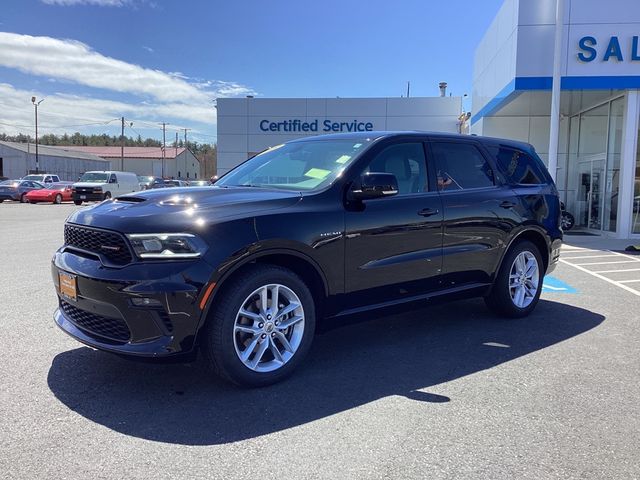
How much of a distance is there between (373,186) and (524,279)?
2.69 meters

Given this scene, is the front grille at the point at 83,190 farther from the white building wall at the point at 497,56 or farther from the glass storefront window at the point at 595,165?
the glass storefront window at the point at 595,165

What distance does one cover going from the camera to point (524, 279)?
579cm

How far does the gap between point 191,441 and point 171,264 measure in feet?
3.46

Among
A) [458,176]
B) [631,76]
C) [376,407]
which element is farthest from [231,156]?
[376,407]

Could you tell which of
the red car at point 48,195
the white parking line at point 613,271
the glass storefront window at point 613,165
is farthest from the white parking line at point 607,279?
the red car at point 48,195

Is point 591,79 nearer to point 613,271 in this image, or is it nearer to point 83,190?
point 613,271

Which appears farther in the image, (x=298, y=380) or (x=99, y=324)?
(x=298, y=380)

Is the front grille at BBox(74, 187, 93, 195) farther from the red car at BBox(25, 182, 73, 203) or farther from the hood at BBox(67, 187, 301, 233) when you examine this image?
the hood at BBox(67, 187, 301, 233)

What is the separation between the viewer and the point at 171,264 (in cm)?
333

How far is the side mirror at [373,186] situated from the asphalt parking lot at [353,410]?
136 centimetres

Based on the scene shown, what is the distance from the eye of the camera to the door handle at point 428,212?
15.2ft

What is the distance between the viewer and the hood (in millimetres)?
3412

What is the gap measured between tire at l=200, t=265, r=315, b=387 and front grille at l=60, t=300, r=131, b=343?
0.51 meters

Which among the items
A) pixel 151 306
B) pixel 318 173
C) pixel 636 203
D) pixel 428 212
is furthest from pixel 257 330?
pixel 636 203
